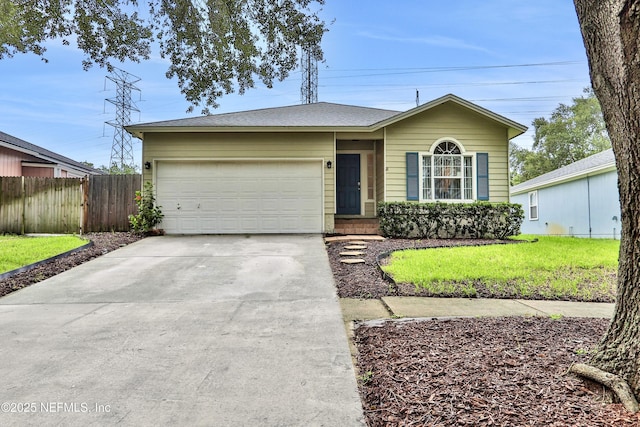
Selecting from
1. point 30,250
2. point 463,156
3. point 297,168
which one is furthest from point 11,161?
point 463,156

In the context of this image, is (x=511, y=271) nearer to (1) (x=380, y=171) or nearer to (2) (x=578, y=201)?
(1) (x=380, y=171)

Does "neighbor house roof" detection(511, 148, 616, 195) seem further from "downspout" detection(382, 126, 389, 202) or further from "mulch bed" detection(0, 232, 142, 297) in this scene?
"mulch bed" detection(0, 232, 142, 297)

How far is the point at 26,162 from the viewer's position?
1595 centimetres

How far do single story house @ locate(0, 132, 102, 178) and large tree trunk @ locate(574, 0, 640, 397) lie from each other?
1762cm

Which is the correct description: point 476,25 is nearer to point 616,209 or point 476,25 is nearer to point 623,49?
point 616,209

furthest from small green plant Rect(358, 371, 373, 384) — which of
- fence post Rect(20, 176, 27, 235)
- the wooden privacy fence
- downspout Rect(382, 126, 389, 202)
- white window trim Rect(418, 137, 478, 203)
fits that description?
fence post Rect(20, 176, 27, 235)

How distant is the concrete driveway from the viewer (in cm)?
223

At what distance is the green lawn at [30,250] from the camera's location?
259 inches

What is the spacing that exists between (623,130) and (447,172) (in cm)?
882

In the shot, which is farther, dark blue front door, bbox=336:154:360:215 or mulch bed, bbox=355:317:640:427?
dark blue front door, bbox=336:154:360:215

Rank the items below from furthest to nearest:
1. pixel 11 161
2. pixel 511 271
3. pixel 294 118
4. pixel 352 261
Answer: pixel 11 161 < pixel 294 118 < pixel 352 261 < pixel 511 271

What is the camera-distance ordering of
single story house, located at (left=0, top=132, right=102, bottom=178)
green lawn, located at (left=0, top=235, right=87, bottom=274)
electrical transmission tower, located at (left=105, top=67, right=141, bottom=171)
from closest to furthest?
green lawn, located at (left=0, top=235, right=87, bottom=274) < single story house, located at (left=0, top=132, right=102, bottom=178) < electrical transmission tower, located at (left=105, top=67, right=141, bottom=171)

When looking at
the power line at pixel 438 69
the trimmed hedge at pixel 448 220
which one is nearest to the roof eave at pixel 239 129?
the trimmed hedge at pixel 448 220

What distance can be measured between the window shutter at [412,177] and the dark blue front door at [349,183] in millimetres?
1867
